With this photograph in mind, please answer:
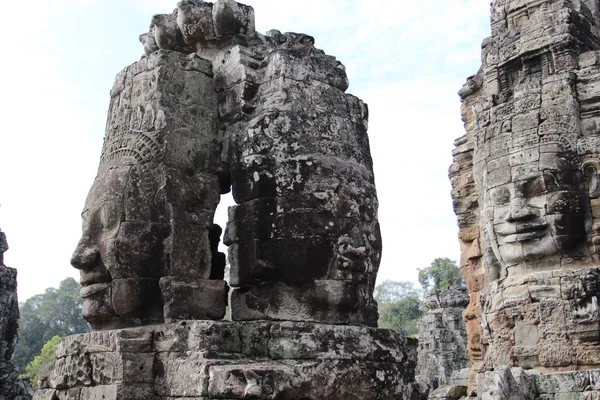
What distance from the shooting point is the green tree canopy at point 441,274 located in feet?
168

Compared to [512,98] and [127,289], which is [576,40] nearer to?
[512,98]

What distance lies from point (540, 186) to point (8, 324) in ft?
38.0

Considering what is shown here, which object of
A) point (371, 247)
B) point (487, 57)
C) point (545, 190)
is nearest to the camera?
point (371, 247)

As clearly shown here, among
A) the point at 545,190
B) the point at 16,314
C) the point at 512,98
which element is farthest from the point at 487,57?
the point at 16,314

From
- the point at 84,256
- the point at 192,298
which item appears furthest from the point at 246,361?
the point at 84,256

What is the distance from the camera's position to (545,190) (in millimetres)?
10078

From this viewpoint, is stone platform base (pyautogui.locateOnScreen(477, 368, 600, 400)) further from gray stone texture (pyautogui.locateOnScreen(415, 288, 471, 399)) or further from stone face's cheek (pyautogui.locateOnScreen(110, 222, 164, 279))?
gray stone texture (pyautogui.locateOnScreen(415, 288, 471, 399))

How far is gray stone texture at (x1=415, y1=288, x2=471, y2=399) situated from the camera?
2373cm

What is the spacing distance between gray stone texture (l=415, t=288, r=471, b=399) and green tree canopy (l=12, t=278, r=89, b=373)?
3733 cm

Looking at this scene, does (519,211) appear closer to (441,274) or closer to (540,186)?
(540,186)

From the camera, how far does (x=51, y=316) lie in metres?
63.7

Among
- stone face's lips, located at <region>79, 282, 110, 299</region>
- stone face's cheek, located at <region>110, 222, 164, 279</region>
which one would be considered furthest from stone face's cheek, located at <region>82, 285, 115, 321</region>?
stone face's cheek, located at <region>110, 222, 164, 279</region>

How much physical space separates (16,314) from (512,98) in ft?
37.5

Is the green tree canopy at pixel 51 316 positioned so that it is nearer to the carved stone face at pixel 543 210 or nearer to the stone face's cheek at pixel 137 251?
the carved stone face at pixel 543 210
